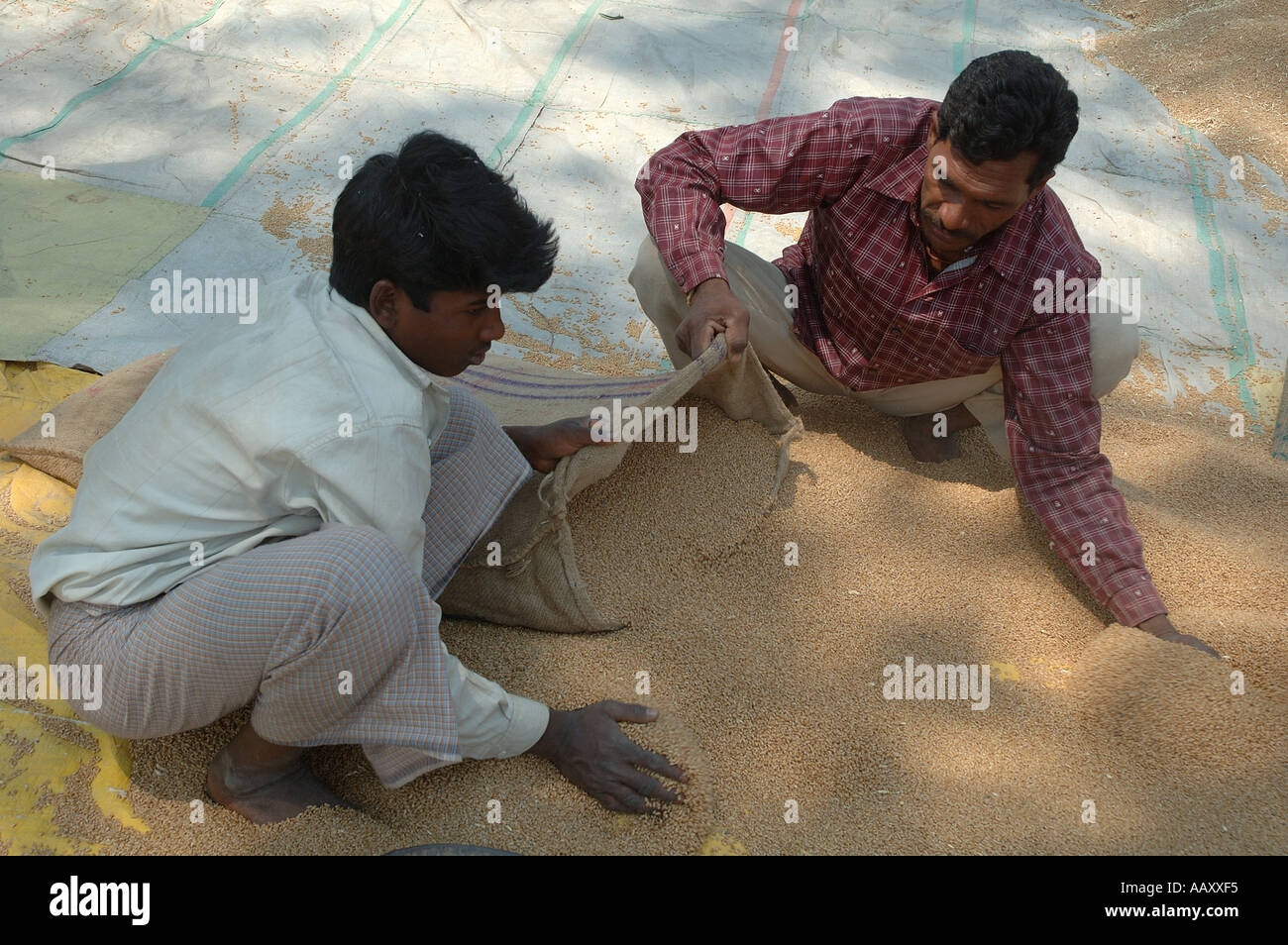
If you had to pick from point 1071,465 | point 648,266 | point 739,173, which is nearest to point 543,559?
point 648,266

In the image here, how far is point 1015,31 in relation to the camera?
158 inches

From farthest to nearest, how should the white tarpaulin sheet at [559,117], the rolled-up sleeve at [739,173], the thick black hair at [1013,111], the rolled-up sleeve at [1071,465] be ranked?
the white tarpaulin sheet at [559,117]
the rolled-up sleeve at [739,173]
the rolled-up sleeve at [1071,465]
the thick black hair at [1013,111]

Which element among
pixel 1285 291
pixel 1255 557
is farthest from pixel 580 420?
pixel 1285 291

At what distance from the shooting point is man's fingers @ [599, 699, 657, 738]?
152 cm

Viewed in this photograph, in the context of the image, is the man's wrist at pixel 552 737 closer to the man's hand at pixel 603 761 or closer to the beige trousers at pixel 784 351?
the man's hand at pixel 603 761

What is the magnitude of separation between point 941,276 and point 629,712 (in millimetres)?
1068

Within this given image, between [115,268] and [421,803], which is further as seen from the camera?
[115,268]

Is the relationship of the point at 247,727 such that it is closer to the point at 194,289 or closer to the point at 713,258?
the point at 713,258

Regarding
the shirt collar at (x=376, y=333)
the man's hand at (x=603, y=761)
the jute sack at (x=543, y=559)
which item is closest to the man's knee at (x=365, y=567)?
the shirt collar at (x=376, y=333)

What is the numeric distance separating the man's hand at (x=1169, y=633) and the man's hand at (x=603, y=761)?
85 centimetres

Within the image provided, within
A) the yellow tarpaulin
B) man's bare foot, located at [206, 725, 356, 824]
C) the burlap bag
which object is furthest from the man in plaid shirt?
the yellow tarpaulin

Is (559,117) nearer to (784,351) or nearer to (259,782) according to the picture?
(784,351)

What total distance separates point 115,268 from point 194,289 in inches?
8.7

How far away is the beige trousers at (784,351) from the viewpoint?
2.19 metres
